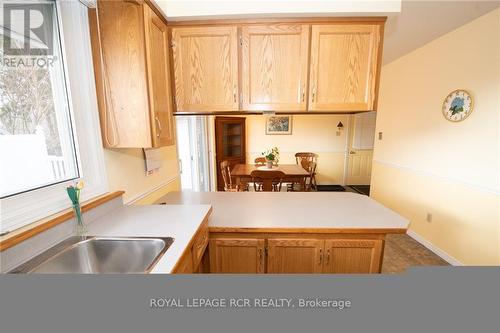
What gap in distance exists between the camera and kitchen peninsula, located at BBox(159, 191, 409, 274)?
1.25m

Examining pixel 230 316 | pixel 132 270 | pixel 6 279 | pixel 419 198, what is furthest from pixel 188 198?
pixel 419 198

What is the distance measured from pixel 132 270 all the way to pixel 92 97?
3.11 feet

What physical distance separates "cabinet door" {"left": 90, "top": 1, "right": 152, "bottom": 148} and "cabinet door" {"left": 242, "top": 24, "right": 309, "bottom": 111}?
668mm

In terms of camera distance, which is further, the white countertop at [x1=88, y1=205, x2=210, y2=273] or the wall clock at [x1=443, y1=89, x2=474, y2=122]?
the wall clock at [x1=443, y1=89, x2=474, y2=122]

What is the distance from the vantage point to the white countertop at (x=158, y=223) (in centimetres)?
87

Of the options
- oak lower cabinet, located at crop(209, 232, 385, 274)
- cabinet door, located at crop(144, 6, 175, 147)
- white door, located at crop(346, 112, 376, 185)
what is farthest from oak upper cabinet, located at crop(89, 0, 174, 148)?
white door, located at crop(346, 112, 376, 185)

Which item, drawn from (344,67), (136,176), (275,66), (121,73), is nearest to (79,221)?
(136,176)

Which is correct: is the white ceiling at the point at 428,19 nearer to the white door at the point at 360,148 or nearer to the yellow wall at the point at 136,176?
the yellow wall at the point at 136,176

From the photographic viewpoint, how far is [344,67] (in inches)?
56.2

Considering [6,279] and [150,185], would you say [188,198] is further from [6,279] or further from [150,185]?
[6,279]

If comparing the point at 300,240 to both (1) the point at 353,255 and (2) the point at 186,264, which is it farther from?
(2) the point at 186,264

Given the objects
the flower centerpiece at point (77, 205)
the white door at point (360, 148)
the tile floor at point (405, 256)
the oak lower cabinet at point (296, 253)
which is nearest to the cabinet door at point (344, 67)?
the oak lower cabinet at point (296, 253)

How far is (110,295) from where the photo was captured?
308mm

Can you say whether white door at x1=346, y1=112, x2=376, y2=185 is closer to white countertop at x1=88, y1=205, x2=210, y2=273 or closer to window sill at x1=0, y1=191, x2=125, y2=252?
white countertop at x1=88, y1=205, x2=210, y2=273
